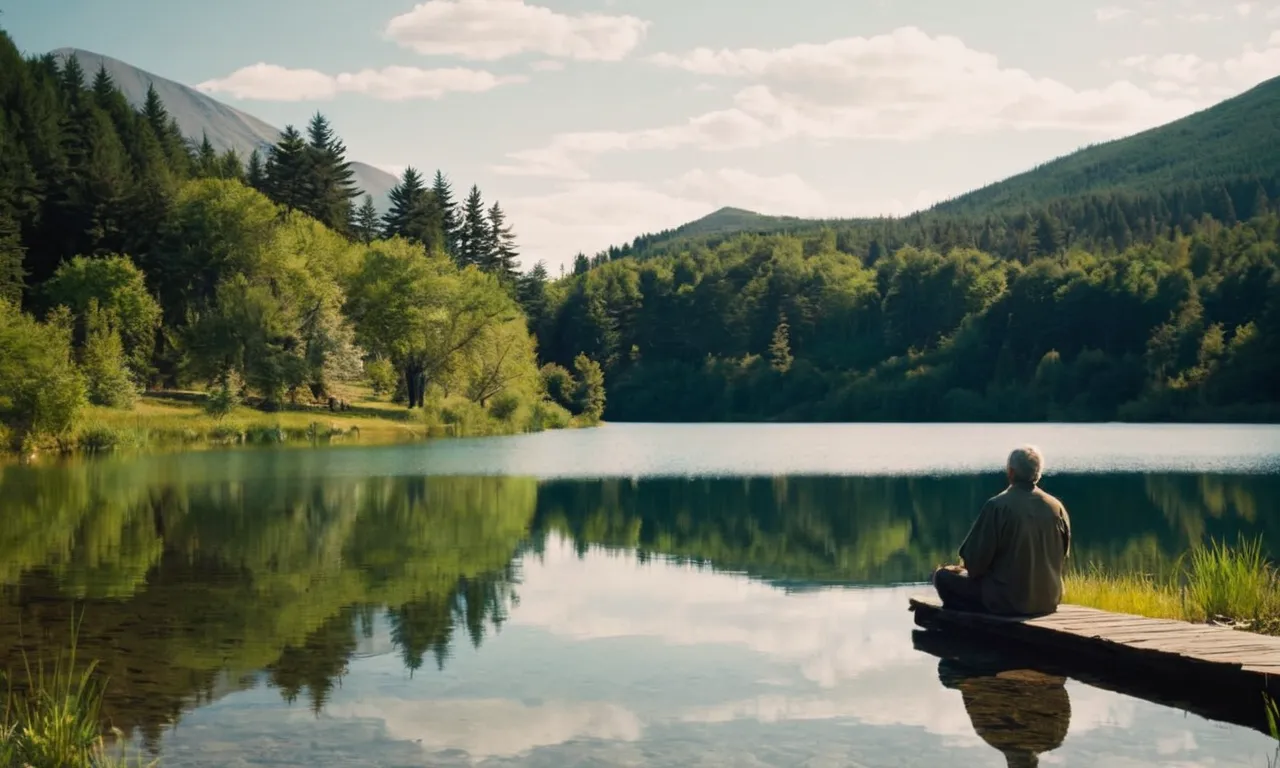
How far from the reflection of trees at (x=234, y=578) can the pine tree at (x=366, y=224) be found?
92.4 meters

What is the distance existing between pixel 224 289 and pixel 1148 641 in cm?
7751

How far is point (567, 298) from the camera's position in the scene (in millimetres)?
180000

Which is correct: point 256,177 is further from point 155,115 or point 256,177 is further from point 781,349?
point 781,349

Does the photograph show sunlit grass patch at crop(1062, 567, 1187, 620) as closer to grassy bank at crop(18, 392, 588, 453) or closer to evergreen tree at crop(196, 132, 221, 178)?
grassy bank at crop(18, 392, 588, 453)

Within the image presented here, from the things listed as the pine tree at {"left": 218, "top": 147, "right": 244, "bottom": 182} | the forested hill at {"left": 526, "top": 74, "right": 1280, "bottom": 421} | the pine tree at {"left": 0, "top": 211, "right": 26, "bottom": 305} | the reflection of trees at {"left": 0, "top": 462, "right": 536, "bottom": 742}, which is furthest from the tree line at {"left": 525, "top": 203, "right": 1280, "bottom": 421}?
the reflection of trees at {"left": 0, "top": 462, "right": 536, "bottom": 742}

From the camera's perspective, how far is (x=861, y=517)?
104ft

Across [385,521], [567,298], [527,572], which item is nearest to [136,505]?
[385,521]

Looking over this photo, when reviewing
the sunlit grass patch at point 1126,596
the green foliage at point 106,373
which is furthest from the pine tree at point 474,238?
the sunlit grass patch at point 1126,596

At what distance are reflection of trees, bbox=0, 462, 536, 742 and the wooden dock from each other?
6.14 meters

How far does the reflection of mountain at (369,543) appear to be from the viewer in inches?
555

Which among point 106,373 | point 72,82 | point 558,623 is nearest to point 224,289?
point 106,373

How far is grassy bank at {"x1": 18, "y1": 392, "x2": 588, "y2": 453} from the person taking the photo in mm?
62594

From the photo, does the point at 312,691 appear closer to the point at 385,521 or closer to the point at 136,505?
the point at 385,521

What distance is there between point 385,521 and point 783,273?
159 m
